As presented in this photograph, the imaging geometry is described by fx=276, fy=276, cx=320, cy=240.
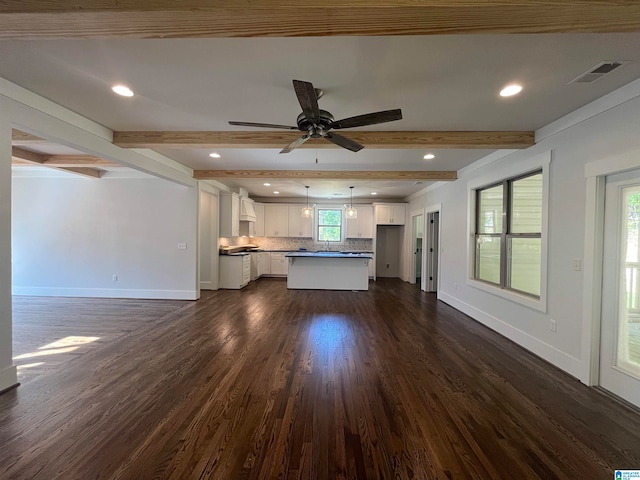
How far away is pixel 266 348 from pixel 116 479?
185 centimetres

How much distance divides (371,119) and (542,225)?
2.56 metres

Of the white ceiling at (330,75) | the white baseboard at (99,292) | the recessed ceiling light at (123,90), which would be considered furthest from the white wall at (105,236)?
the recessed ceiling light at (123,90)

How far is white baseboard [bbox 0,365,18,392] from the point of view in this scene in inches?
92.6

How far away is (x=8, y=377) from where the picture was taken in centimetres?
240

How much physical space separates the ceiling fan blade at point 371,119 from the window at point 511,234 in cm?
245

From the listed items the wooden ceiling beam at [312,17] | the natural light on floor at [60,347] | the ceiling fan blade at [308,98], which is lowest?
the natural light on floor at [60,347]

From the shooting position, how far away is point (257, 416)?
6.67ft

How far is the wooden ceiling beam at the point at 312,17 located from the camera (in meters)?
1.30

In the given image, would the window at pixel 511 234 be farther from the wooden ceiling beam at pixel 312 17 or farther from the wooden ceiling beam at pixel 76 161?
the wooden ceiling beam at pixel 76 161

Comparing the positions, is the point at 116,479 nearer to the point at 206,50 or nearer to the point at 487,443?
the point at 487,443

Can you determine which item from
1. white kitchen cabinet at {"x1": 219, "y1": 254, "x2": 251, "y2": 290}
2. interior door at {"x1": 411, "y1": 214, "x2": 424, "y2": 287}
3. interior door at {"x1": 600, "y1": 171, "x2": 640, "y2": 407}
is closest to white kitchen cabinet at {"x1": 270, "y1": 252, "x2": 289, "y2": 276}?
white kitchen cabinet at {"x1": 219, "y1": 254, "x2": 251, "y2": 290}

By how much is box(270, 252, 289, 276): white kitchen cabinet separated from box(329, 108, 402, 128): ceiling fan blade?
6.95 m

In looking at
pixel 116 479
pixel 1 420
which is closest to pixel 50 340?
pixel 1 420

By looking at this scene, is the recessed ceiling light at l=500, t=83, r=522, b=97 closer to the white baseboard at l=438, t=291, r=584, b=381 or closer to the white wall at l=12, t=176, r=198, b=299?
the white baseboard at l=438, t=291, r=584, b=381
